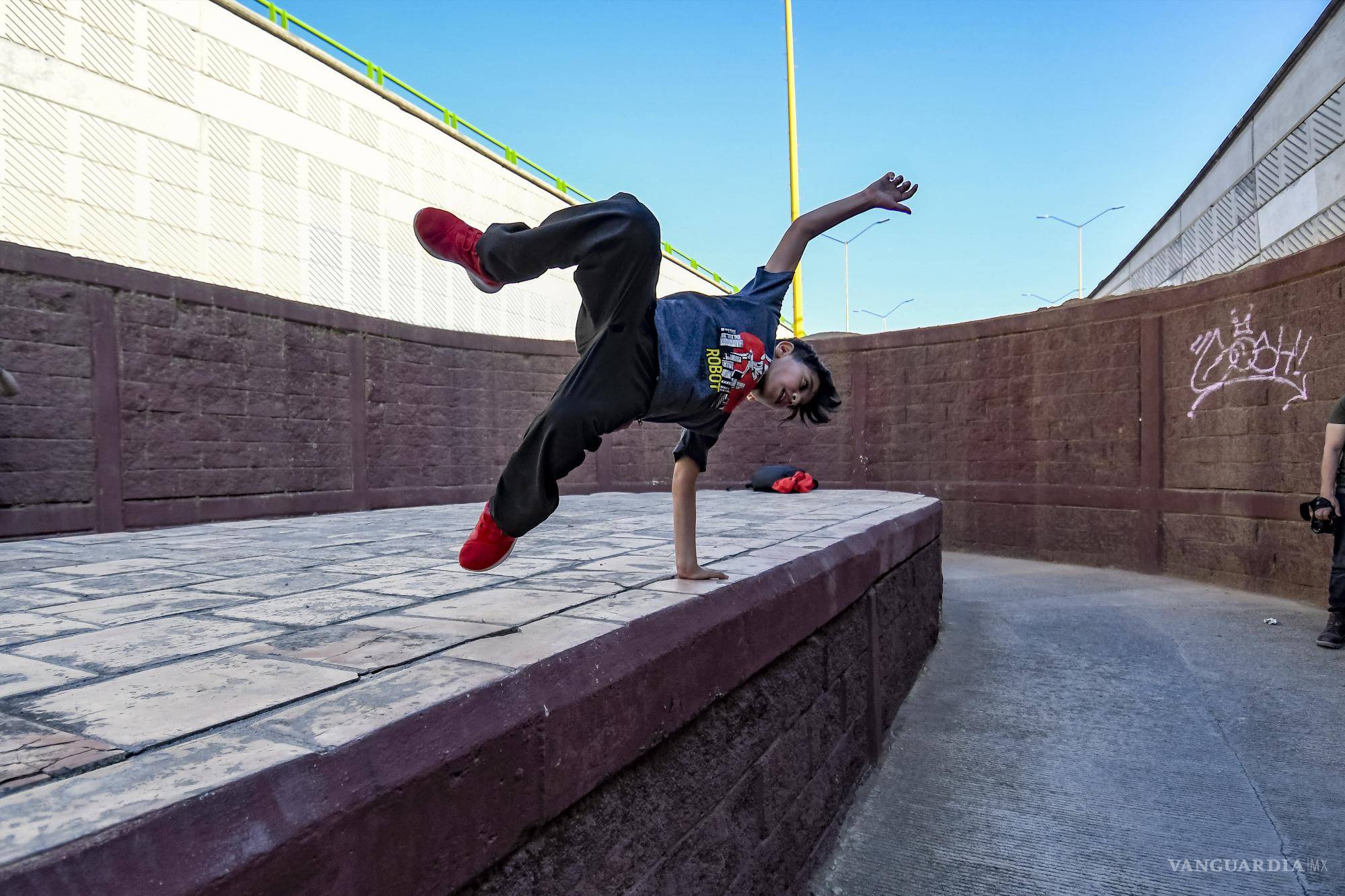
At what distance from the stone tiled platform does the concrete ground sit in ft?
3.25

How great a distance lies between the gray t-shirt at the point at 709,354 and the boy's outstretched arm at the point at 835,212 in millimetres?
69

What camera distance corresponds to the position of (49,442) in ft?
20.2

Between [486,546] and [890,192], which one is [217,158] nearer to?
[486,546]

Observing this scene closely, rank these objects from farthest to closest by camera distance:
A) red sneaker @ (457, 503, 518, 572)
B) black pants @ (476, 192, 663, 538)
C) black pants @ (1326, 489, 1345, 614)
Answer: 1. black pants @ (1326, 489, 1345, 614)
2. red sneaker @ (457, 503, 518, 572)
3. black pants @ (476, 192, 663, 538)

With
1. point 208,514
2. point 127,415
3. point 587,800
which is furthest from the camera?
point 208,514

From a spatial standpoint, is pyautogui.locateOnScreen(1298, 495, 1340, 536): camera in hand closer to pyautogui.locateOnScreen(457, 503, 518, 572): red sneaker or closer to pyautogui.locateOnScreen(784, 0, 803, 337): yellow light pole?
pyautogui.locateOnScreen(457, 503, 518, 572): red sneaker

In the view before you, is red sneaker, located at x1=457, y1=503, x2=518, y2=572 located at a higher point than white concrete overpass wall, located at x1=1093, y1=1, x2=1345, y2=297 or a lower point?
lower

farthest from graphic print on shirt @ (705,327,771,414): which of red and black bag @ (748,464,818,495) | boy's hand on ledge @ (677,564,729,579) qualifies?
red and black bag @ (748,464,818,495)

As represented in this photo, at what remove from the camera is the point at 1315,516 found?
491cm

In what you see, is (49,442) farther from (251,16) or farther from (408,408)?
(251,16)

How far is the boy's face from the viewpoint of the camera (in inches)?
107

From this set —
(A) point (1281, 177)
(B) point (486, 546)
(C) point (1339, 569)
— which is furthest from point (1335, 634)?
(A) point (1281, 177)

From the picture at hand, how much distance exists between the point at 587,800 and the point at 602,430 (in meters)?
1.13

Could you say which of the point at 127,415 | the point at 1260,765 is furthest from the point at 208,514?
the point at 1260,765
